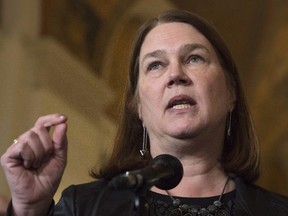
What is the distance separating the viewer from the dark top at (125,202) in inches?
55.9

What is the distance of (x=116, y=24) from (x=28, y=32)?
0.96 ft

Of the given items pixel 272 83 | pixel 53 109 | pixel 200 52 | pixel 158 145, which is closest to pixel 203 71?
pixel 200 52

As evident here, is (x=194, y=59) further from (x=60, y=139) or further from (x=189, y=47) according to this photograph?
(x=60, y=139)

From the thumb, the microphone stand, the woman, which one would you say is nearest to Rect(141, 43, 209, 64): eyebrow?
the woman

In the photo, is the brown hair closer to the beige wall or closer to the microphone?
the beige wall

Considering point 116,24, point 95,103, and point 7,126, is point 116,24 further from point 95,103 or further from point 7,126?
point 7,126

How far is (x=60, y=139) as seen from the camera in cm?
117

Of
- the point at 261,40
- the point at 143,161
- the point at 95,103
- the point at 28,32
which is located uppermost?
the point at 28,32

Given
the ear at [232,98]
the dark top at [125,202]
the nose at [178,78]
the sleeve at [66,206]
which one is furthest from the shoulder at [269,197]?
the sleeve at [66,206]

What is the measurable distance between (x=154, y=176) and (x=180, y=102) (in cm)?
51

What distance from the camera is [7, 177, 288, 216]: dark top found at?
1419 millimetres

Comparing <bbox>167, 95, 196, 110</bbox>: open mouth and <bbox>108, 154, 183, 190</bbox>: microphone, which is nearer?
<bbox>108, 154, 183, 190</bbox>: microphone

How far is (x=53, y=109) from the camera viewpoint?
194cm

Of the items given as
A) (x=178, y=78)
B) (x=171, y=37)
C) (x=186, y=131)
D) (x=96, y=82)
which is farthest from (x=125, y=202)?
(x=96, y=82)
